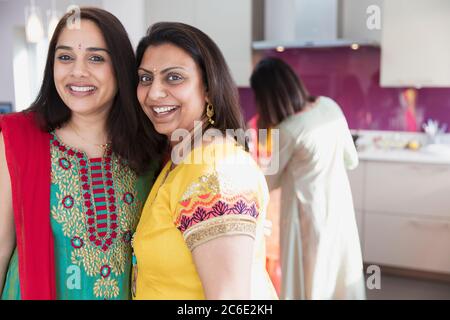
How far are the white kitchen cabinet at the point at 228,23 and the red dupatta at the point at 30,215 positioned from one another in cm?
173

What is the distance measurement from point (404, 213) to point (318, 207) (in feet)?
3.24

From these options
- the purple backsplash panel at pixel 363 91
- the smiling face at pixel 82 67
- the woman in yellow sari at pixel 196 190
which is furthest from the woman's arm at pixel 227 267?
the purple backsplash panel at pixel 363 91

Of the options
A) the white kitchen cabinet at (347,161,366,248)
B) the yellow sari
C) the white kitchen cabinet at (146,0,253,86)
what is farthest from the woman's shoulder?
the white kitchen cabinet at (347,161,366,248)

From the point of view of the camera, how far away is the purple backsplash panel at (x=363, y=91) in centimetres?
283

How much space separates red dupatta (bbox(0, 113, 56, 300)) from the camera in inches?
33.4

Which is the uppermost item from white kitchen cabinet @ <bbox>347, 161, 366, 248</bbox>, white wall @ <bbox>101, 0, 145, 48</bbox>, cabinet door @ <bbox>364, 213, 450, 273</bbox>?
white wall @ <bbox>101, 0, 145, 48</bbox>

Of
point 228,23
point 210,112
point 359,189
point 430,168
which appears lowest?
point 359,189

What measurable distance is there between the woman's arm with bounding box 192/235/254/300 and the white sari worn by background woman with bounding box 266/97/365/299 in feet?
3.20

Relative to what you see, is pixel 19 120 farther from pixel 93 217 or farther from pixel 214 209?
pixel 214 209

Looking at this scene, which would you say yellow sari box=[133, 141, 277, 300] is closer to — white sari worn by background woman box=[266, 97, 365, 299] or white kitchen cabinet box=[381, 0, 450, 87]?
white sari worn by background woman box=[266, 97, 365, 299]

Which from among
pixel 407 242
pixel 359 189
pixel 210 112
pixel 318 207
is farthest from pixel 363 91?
pixel 210 112

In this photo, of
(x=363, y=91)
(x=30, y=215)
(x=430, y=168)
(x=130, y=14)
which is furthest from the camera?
(x=363, y=91)

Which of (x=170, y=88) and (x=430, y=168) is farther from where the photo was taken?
(x=430, y=168)

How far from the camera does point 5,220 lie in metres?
0.88
